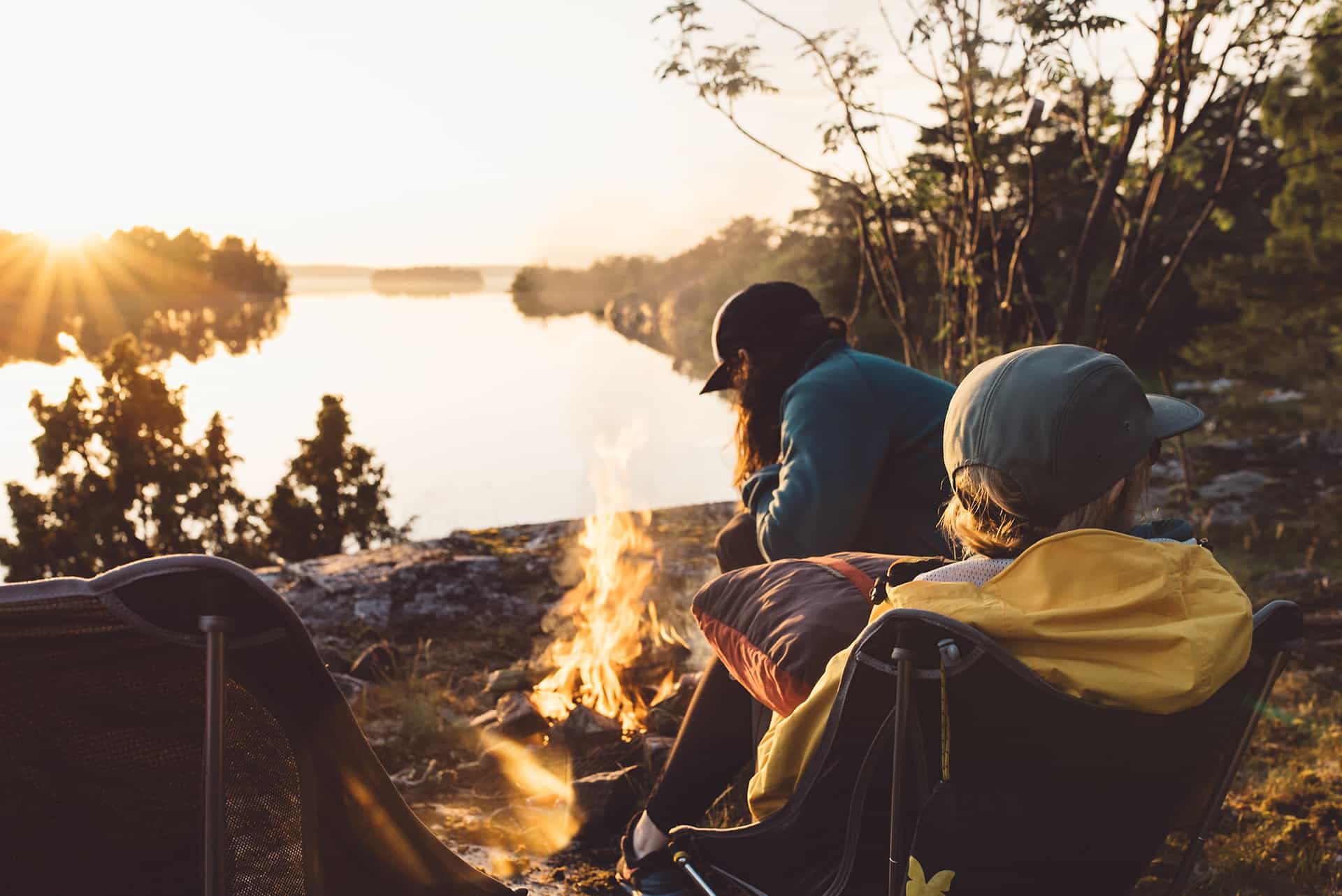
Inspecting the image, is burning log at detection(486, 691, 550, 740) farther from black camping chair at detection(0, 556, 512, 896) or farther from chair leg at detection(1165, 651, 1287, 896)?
chair leg at detection(1165, 651, 1287, 896)

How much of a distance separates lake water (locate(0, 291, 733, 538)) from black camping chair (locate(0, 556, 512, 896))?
239 cm

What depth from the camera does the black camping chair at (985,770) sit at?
1.33m

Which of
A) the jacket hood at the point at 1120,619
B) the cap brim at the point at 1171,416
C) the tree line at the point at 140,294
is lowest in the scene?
the jacket hood at the point at 1120,619

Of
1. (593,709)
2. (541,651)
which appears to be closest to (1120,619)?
(593,709)

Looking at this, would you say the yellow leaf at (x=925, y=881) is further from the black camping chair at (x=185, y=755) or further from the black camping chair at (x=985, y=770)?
the black camping chair at (x=185, y=755)

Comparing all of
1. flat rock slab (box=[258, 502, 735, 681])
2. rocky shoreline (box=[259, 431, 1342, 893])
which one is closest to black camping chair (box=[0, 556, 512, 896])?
rocky shoreline (box=[259, 431, 1342, 893])

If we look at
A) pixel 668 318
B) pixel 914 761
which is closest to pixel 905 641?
pixel 914 761

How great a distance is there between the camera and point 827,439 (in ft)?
8.61

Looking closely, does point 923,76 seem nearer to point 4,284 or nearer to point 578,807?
point 578,807

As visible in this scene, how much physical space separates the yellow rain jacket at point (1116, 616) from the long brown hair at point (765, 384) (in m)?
1.68

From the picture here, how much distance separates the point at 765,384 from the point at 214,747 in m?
2.16

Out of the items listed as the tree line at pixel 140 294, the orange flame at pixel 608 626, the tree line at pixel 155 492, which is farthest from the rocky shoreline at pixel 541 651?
the tree line at pixel 140 294

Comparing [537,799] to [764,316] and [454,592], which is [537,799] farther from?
[454,592]

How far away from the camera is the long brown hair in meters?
2.99
